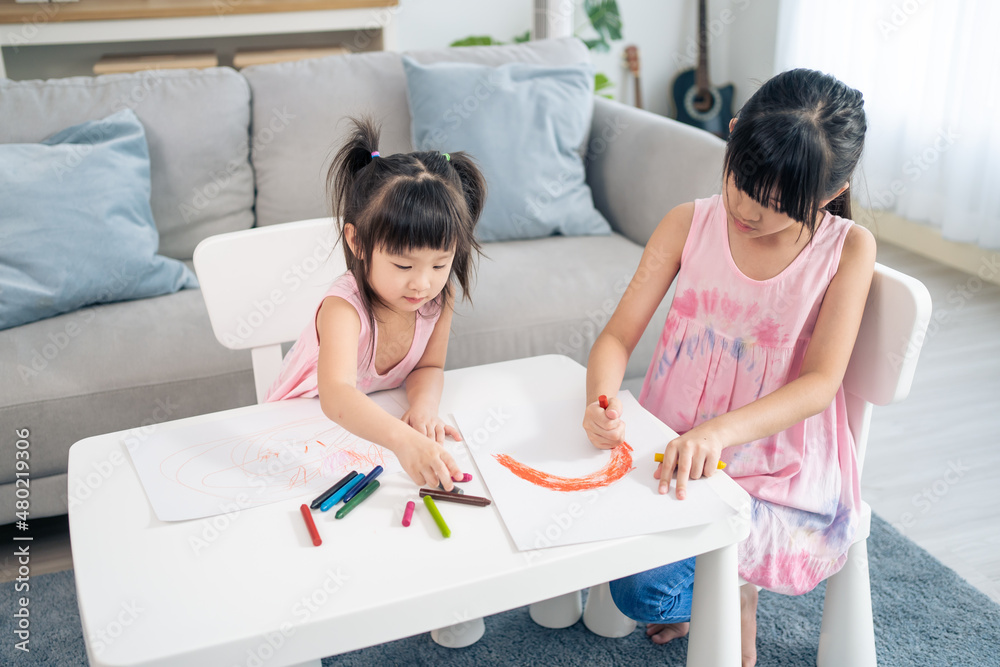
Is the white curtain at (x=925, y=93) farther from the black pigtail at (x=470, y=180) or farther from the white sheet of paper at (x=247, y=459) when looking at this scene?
the white sheet of paper at (x=247, y=459)

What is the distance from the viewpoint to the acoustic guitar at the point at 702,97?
374cm

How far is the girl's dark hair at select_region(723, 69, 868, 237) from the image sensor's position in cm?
84

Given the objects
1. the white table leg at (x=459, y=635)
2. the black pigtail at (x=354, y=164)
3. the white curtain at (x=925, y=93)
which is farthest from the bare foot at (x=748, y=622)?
the white curtain at (x=925, y=93)

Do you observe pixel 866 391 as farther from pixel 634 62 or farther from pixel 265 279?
pixel 634 62

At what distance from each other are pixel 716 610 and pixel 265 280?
2.41ft

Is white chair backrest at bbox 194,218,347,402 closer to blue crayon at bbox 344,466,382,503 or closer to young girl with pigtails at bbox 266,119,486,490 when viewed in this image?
young girl with pigtails at bbox 266,119,486,490

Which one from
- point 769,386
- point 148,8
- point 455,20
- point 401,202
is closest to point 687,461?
point 769,386

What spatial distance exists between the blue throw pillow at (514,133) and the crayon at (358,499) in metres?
1.20

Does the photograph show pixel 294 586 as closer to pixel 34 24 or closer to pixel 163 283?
pixel 163 283

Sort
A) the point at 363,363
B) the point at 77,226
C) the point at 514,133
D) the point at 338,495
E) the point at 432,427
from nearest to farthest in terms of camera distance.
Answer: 1. the point at 338,495
2. the point at 432,427
3. the point at 363,363
4. the point at 77,226
5. the point at 514,133

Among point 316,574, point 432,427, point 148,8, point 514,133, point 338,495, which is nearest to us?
point 316,574

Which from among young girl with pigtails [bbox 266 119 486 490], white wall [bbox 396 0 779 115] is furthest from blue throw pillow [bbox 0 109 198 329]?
white wall [bbox 396 0 779 115]

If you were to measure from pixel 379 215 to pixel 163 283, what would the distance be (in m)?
0.93

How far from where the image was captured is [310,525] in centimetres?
70
